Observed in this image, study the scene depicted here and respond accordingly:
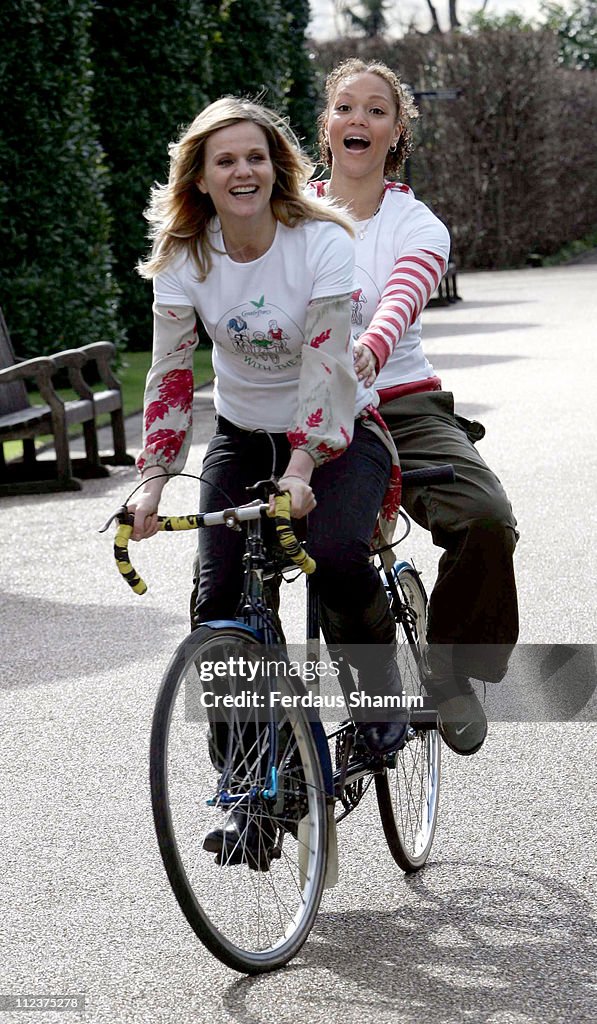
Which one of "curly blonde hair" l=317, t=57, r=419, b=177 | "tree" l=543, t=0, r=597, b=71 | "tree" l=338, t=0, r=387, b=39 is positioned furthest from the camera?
"tree" l=338, t=0, r=387, b=39

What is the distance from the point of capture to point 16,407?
10.2m

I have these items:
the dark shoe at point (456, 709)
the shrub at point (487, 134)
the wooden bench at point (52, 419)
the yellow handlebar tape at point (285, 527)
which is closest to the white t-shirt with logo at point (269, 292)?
the yellow handlebar tape at point (285, 527)

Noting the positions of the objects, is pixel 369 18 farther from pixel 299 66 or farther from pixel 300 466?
pixel 300 466

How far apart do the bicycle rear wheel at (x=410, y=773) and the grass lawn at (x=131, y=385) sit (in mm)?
7086

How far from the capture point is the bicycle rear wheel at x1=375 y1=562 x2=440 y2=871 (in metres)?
3.72

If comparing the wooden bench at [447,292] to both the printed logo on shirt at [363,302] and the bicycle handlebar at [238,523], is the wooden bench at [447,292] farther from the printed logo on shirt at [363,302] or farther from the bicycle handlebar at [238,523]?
the bicycle handlebar at [238,523]

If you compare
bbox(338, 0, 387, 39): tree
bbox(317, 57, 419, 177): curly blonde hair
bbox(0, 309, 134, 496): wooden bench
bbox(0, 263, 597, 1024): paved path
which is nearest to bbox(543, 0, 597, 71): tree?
bbox(338, 0, 387, 39): tree

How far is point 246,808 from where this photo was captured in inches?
128

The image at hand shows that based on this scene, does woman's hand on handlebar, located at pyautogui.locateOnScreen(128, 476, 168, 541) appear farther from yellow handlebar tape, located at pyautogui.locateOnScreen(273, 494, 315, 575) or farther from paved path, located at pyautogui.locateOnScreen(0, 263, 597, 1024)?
paved path, located at pyautogui.locateOnScreen(0, 263, 597, 1024)

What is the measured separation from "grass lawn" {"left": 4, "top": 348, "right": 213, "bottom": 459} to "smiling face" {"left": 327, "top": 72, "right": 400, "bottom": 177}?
23.4 feet

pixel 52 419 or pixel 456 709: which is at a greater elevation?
pixel 456 709

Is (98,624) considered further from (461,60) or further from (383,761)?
(461,60)

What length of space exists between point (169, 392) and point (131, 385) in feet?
41.4

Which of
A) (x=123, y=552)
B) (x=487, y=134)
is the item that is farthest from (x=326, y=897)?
(x=487, y=134)
